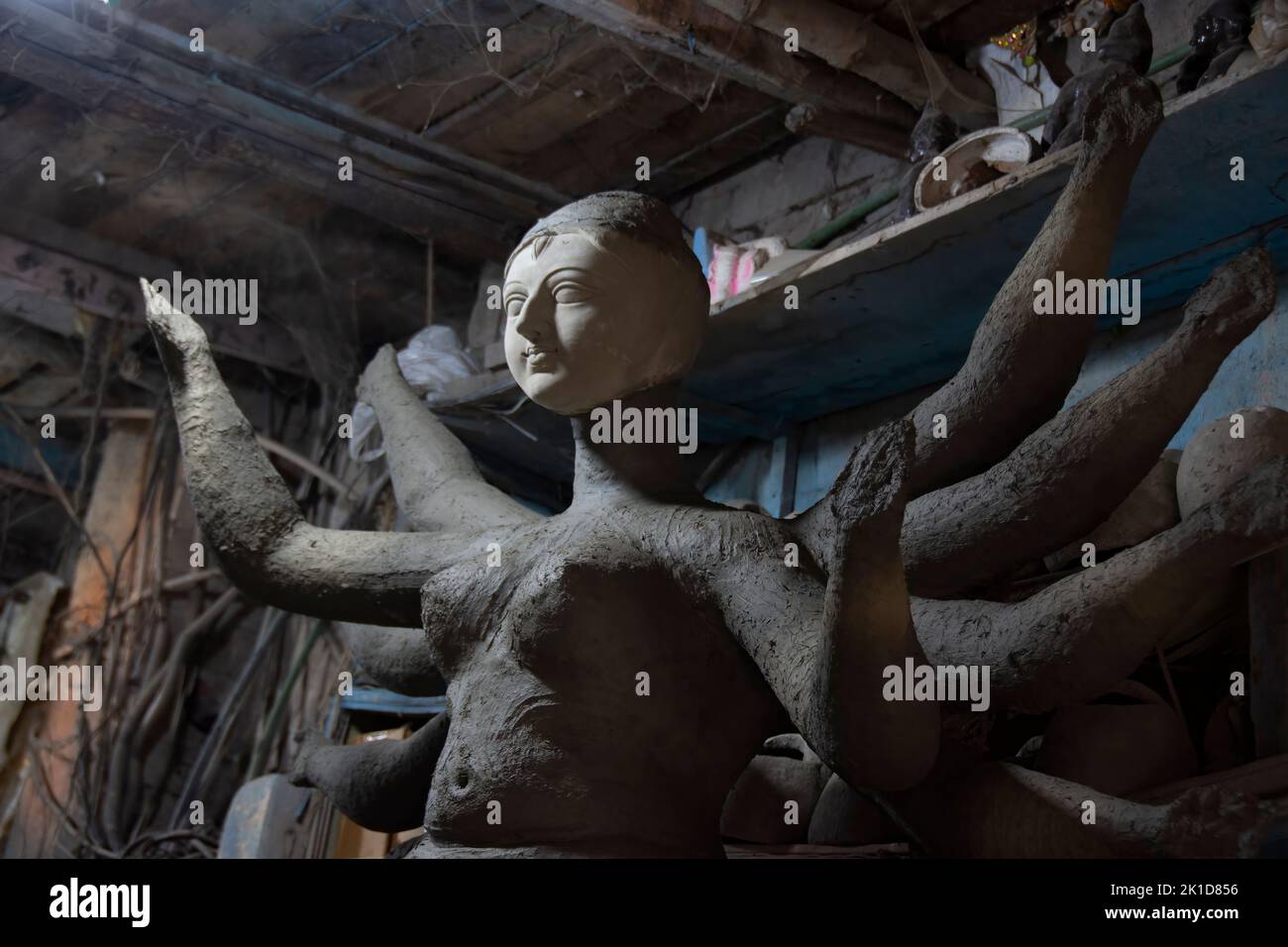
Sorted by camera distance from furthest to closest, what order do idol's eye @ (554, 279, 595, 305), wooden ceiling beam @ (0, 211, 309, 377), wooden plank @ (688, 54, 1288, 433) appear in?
wooden ceiling beam @ (0, 211, 309, 377) → wooden plank @ (688, 54, 1288, 433) → idol's eye @ (554, 279, 595, 305)

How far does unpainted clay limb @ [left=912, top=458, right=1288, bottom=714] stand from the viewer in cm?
146

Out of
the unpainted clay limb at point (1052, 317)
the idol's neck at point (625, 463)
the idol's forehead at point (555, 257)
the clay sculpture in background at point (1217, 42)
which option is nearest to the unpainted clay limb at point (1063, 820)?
the unpainted clay limb at point (1052, 317)

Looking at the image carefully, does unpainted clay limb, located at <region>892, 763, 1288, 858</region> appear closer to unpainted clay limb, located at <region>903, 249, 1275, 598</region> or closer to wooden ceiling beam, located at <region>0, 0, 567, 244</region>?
unpainted clay limb, located at <region>903, 249, 1275, 598</region>

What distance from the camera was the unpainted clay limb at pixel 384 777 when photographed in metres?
2.01

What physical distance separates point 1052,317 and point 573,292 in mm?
639

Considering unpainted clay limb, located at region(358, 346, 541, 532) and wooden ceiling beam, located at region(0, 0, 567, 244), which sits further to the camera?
wooden ceiling beam, located at region(0, 0, 567, 244)

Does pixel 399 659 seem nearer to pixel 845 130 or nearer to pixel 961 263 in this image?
pixel 961 263

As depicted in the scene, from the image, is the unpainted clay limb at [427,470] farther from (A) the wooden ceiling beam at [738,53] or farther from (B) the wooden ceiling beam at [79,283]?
(B) the wooden ceiling beam at [79,283]

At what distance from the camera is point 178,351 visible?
6.95ft

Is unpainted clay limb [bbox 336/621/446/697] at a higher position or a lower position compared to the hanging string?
lower

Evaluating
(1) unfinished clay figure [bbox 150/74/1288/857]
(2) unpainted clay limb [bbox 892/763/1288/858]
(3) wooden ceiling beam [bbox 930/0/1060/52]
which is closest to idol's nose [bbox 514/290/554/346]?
(1) unfinished clay figure [bbox 150/74/1288/857]

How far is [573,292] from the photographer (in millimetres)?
1896

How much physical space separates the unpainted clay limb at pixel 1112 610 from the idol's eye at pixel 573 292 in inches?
26.3
